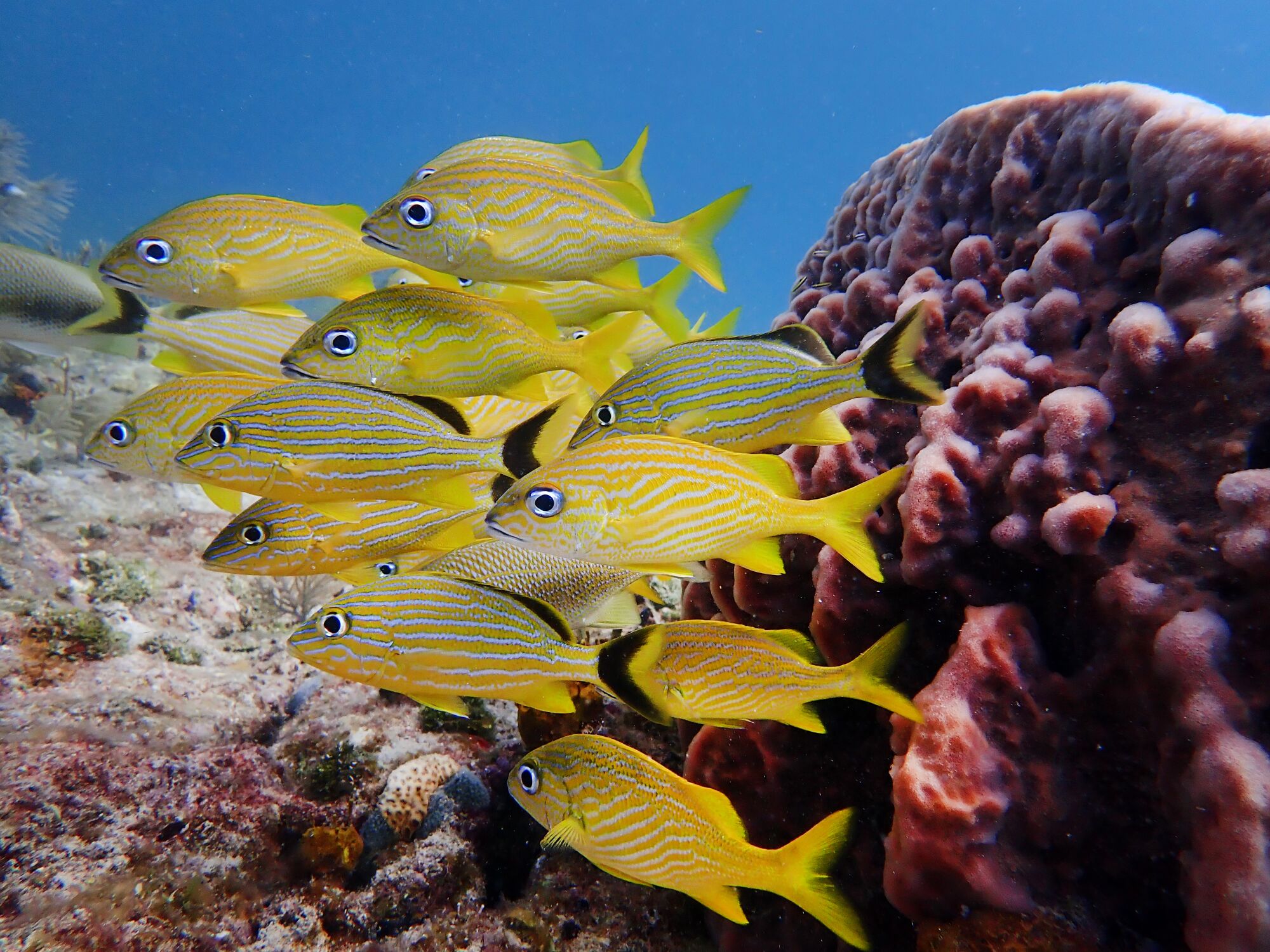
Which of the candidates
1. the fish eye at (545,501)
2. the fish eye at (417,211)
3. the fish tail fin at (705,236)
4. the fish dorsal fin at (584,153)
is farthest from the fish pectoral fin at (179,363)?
the fish tail fin at (705,236)

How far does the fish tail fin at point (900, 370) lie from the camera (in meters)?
2.05

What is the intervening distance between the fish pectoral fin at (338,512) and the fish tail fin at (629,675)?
1113mm

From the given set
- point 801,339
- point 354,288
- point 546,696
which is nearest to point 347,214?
point 354,288

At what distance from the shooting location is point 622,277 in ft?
8.16

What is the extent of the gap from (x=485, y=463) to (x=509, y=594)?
1.44 feet

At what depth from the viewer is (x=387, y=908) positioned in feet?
9.00

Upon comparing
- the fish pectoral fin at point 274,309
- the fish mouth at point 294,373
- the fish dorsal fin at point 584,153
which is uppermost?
the fish dorsal fin at point 584,153

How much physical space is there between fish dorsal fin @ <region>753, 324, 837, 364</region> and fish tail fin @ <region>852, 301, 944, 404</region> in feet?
1.13

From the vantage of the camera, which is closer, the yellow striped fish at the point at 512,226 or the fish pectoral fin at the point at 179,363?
the yellow striped fish at the point at 512,226

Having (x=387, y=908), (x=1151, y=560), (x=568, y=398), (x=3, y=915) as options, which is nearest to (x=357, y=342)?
(x=568, y=398)

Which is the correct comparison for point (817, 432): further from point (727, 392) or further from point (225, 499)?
point (225, 499)

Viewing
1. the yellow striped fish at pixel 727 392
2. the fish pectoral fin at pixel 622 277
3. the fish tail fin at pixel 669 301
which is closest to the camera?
the yellow striped fish at pixel 727 392

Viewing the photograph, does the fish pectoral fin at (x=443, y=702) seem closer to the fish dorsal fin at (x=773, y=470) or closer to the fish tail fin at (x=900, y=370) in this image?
the fish dorsal fin at (x=773, y=470)

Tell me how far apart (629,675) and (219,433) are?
4.89 feet
